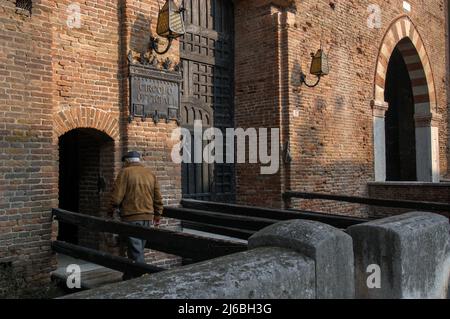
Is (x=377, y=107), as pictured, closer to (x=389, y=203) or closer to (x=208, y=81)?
(x=389, y=203)

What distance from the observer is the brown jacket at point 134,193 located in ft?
16.9

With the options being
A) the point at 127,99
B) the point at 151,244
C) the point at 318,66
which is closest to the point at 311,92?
the point at 318,66

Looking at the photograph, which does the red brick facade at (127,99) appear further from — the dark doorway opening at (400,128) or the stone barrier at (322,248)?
the dark doorway opening at (400,128)

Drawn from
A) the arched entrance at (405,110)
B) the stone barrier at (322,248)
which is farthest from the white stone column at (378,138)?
the stone barrier at (322,248)

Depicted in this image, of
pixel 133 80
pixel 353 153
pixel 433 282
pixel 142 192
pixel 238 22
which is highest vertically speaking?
pixel 238 22

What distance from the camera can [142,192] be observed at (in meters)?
5.24

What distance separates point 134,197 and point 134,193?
5 cm

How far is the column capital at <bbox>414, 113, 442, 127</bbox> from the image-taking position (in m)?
13.7

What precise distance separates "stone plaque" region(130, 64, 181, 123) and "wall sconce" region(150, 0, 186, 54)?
0.40 meters

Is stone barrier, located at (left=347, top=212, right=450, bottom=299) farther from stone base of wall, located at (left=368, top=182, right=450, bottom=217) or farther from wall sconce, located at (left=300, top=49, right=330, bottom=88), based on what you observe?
stone base of wall, located at (left=368, top=182, right=450, bottom=217)

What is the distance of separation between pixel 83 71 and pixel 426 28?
11.9 metres

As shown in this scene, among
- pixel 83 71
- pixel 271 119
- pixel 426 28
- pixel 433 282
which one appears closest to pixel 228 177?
pixel 271 119

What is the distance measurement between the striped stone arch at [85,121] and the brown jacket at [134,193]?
100cm

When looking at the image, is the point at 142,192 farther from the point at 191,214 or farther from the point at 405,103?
the point at 405,103
